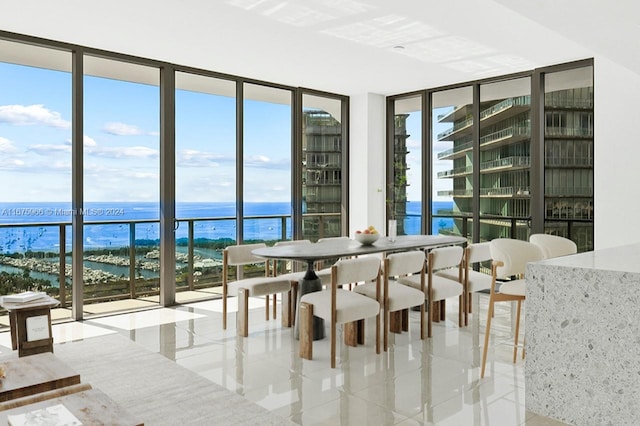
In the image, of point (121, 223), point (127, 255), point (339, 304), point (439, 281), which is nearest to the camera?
point (339, 304)

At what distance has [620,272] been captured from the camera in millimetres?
1801

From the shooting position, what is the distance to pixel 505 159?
6.71 meters

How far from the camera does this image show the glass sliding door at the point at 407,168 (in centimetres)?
774

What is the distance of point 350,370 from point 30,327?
244 cm

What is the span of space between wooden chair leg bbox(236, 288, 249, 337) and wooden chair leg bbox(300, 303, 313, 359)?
30.4 inches

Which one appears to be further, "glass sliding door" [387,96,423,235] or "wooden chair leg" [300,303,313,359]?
"glass sliding door" [387,96,423,235]

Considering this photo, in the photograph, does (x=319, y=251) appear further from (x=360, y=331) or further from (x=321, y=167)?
(x=321, y=167)

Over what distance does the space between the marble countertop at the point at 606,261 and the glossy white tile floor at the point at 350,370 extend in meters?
0.67

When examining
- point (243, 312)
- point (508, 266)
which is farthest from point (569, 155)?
point (243, 312)

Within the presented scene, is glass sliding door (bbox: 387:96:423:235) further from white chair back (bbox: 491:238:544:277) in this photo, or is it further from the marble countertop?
the marble countertop

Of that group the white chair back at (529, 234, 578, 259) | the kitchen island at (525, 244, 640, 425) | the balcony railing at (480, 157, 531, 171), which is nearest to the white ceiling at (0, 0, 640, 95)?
the balcony railing at (480, 157, 531, 171)

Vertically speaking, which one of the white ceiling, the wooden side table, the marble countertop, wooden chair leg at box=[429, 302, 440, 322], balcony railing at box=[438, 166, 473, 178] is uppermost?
the white ceiling

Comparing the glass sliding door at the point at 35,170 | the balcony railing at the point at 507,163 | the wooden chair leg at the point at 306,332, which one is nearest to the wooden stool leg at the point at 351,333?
the wooden chair leg at the point at 306,332

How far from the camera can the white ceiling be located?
3.37 meters
